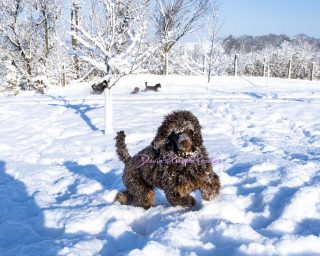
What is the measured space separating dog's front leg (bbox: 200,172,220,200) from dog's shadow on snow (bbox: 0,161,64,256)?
1.57 meters

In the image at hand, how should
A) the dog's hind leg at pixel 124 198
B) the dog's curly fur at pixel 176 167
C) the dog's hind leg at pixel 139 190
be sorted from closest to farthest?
1. the dog's curly fur at pixel 176 167
2. the dog's hind leg at pixel 139 190
3. the dog's hind leg at pixel 124 198

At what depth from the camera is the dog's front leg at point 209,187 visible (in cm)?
424

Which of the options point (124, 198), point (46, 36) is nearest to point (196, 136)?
point (124, 198)

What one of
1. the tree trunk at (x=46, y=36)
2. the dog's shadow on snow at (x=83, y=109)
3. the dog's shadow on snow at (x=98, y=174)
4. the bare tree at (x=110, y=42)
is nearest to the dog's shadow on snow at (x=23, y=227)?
the dog's shadow on snow at (x=98, y=174)

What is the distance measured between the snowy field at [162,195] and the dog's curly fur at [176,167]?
0.17 meters

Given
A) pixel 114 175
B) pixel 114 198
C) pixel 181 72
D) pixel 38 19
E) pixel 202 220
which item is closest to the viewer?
pixel 202 220

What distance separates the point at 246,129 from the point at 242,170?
12.2ft

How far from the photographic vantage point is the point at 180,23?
30375mm

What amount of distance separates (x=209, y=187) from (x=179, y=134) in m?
0.72

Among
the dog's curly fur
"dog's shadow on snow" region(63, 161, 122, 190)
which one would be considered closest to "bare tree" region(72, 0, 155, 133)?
"dog's shadow on snow" region(63, 161, 122, 190)

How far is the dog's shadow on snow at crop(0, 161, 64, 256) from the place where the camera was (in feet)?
12.0

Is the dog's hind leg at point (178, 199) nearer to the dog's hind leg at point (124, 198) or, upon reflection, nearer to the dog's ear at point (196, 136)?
the dog's ear at point (196, 136)

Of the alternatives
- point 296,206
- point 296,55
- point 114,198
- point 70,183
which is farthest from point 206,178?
point 296,55

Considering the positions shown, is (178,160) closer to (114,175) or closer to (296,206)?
(296,206)
